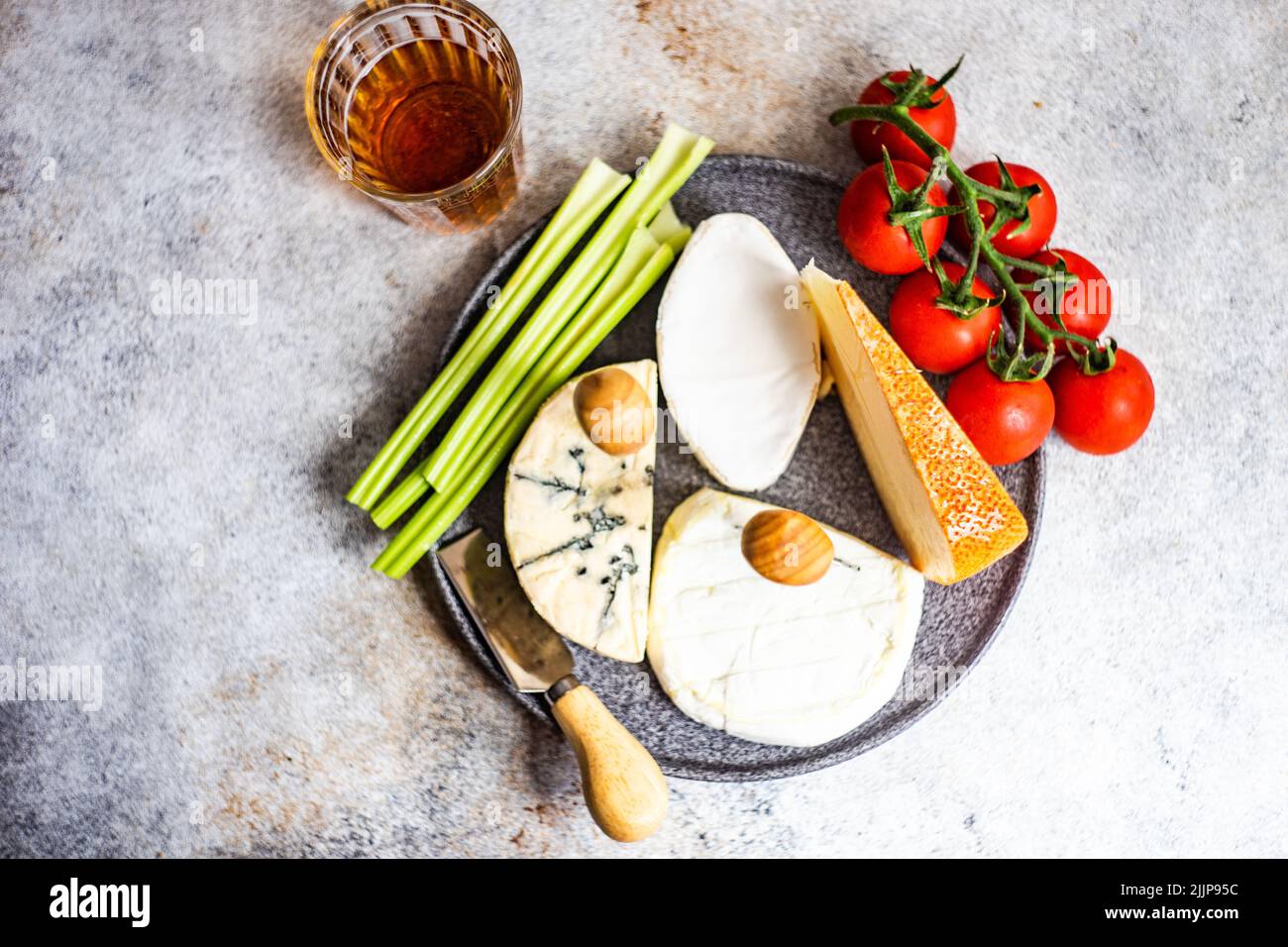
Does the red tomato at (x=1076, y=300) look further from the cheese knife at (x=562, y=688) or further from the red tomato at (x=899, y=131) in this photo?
the cheese knife at (x=562, y=688)

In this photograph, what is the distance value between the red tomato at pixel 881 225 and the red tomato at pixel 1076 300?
163 millimetres

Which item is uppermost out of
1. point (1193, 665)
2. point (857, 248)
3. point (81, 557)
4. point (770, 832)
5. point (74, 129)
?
point (857, 248)

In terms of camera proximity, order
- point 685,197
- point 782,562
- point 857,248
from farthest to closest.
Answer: point 685,197
point 857,248
point 782,562

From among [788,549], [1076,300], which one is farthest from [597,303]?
[1076,300]

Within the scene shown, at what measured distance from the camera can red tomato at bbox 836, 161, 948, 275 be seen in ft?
4.27

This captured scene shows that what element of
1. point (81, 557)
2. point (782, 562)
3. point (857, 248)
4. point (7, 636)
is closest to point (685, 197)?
point (857, 248)

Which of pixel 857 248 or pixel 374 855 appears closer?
pixel 857 248

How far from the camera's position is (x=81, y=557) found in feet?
4.86

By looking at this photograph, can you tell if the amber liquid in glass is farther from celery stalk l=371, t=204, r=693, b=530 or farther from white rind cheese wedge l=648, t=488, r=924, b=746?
white rind cheese wedge l=648, t=488, r=924, b=746

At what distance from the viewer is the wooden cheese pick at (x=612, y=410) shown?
1239mm

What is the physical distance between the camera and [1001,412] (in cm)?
130

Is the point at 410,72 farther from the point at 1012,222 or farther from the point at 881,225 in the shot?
the point at 1012,222

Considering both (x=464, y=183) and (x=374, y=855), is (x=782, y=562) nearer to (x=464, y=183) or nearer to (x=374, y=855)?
(x=464, y=183)

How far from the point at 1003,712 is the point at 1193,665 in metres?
0.33
